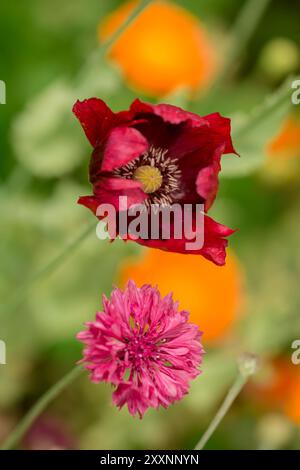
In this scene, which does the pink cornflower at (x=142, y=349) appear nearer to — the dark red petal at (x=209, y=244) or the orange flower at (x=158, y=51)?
the dark red petal at (x=209, y=244)

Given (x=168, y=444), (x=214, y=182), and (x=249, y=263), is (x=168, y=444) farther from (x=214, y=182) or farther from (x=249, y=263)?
(x=214, y=182)

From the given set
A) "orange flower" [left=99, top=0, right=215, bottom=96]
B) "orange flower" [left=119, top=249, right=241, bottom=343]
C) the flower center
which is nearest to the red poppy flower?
the flower center

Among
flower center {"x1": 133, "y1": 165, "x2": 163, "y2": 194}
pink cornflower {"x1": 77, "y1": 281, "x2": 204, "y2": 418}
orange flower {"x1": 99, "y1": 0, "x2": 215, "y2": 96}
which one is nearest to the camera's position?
pink cornflower {"x1": 77, "y1": 281, "x2": 204, "y2": 418}

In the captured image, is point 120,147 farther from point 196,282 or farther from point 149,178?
point 196,282

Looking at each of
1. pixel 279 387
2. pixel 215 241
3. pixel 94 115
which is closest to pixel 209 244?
pixel 215 241

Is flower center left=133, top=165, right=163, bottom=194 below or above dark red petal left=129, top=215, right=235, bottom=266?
above

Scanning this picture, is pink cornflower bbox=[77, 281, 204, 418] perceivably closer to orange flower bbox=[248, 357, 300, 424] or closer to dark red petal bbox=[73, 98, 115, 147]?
dark red petal bbox=[73, 98, 115, 147]

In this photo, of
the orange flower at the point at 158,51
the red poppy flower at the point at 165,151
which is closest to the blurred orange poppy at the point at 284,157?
the orange flower at the point at 158,51

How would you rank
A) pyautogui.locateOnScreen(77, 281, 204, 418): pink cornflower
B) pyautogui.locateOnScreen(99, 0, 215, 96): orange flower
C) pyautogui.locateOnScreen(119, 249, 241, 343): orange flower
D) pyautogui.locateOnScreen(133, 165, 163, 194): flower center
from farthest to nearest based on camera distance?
pyautogui.locateOnScreen(99, 0, 215, 96): orange flower
pyautogui.locateOnScreen(119, 249, 241, 343): orange flower
pyautogui.locateOnScreen(133, 165, 163, 194): flower center
pyautogui.locateOnScreen(77, 281, 204, 418): pink cornflower
